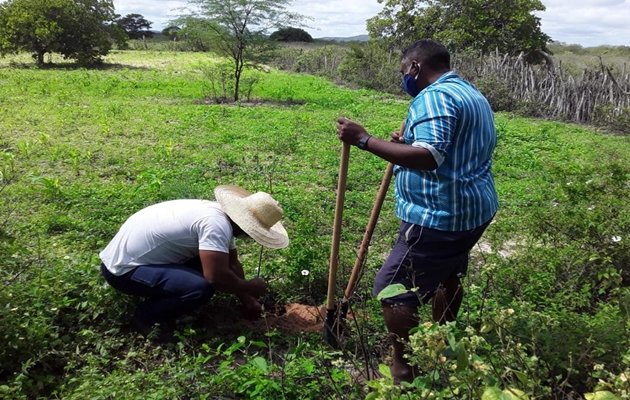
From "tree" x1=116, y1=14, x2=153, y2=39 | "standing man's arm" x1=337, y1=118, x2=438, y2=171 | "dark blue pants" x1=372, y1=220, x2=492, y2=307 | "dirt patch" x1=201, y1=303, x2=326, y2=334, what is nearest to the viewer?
"standing man's arm" x1=337, y1=118, x2=438, y2=171

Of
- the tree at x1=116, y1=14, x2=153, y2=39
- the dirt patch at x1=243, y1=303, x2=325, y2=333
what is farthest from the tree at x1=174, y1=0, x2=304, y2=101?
the tree at x1=116, y1=14, x2=153, y2=39

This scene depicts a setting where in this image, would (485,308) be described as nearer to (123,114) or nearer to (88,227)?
(88,227)

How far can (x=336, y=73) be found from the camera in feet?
65.7

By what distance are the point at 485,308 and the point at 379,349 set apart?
809 mm

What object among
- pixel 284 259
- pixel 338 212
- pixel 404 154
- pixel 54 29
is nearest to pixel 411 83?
pixel 404 154

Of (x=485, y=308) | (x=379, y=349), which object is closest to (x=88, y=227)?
(x=379, y=349)

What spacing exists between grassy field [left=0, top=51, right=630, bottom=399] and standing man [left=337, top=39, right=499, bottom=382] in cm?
25

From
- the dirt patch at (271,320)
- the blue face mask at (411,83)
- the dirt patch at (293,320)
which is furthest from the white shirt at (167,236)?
the blue face mask at (411,83)

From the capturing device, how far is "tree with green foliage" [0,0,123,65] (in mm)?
20172

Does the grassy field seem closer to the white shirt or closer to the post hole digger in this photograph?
the post hole digger

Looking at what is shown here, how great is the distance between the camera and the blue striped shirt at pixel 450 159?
2168mm

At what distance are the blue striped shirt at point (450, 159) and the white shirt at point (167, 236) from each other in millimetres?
1025

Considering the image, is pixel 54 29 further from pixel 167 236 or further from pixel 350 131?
pixel 350 131

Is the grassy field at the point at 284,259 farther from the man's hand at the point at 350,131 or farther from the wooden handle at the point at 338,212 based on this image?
the man's hand at the point at 350,131
